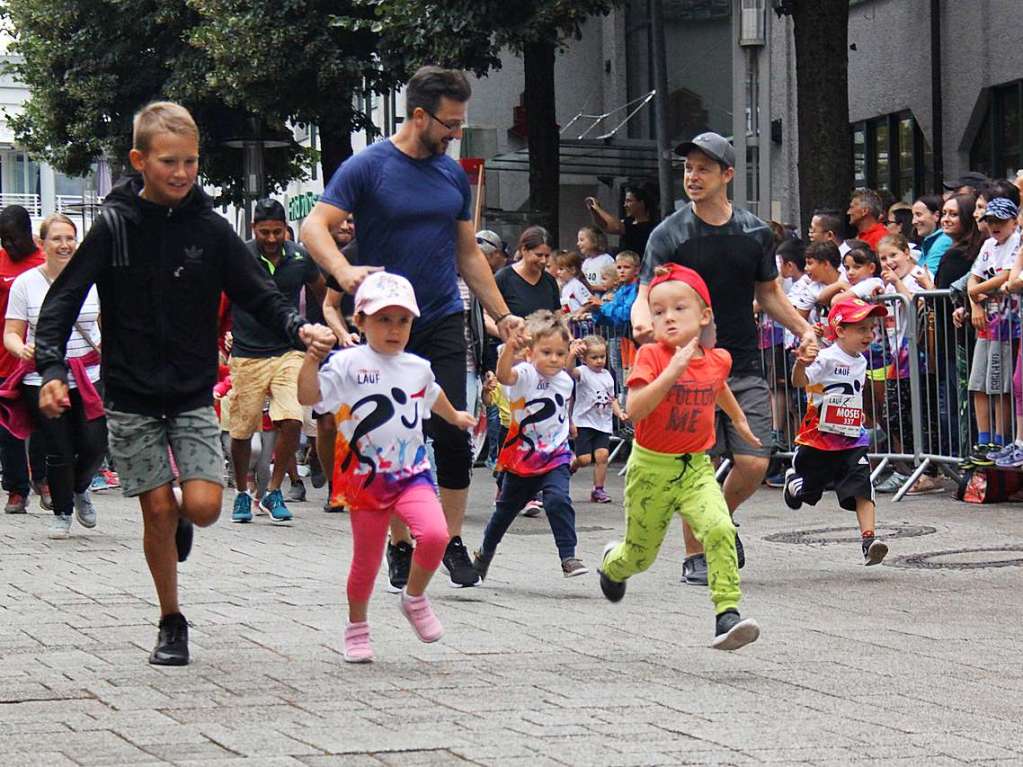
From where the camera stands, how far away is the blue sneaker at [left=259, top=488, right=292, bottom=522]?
511 inches

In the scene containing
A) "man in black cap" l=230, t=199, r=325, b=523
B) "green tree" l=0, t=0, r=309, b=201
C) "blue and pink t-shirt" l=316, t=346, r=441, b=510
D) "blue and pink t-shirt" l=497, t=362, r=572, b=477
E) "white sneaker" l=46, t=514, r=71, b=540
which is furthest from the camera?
"green tree" l=0, t=0, r=309, b=201

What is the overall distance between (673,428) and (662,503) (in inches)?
11.1

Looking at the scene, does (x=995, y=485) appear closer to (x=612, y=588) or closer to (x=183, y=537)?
(x=612, y=588)

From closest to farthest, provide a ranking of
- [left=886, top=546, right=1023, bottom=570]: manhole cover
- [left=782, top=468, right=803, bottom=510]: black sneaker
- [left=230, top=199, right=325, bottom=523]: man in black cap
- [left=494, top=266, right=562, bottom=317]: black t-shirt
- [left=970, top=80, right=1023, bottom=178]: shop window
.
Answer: [left=886, top=546, right=1023, bottom=570]: manhole cover → [left=782, top=468, right=803, bottom=510]: black sneaker → [left=230, top=199, right=325, bottom=523]: man in black cap → [left=494, top=266, right=562, bottom=317]: black t-shirt → [left=970, top=80, right=1023, bottom=178]: shop window

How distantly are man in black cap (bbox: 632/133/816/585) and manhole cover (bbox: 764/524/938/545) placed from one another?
88.6 inches

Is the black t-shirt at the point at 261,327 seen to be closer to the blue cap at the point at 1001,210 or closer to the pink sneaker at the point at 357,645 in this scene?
the blue cap at the point at 1001,210

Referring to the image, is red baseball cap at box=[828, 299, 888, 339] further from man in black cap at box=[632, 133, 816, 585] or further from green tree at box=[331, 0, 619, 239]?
green tree at box=[331, 0, 619, 239]

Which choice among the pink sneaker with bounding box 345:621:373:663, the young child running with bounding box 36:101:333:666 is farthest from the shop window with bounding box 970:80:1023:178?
the pink sneaker with bounding box 345:621:373:663

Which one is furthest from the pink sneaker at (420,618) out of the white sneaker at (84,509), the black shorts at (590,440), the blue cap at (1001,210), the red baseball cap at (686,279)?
the black shorts at (590,440)

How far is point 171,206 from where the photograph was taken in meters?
6.92

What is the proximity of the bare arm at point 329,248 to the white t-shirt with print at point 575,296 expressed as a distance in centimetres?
947

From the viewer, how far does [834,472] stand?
10.4 meters

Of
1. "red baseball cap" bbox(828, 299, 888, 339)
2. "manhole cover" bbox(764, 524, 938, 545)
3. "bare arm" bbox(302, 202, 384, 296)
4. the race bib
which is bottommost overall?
"manhole cover" bbox(764, 524, 938, 545)

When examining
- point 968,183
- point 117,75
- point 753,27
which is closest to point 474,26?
point 753,27
